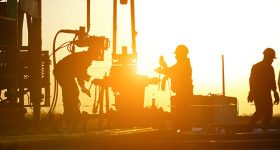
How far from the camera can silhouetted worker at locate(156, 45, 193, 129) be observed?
1344cm

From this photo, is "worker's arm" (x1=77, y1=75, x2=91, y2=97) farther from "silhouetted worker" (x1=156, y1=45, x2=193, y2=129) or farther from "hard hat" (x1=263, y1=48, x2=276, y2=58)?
"hard hat" (x1=263, y1=48, x2=276, y2=58)

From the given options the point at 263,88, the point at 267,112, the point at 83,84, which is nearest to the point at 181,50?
the point at 263,88

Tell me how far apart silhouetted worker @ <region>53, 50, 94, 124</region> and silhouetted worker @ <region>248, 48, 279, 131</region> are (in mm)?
4284

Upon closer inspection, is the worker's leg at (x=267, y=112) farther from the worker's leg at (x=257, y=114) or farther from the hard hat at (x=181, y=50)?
the hard hat at (x=181, y=50)

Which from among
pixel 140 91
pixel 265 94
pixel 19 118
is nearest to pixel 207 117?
pixel 140 91

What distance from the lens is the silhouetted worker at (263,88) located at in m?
15.4

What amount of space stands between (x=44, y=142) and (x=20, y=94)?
882 cm

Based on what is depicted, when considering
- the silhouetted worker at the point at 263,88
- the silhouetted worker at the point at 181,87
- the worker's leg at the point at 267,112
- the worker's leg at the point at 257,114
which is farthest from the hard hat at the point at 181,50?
the worker's leg at the point at 267,112

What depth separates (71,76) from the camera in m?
16.8

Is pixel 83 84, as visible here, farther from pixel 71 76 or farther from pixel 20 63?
pixel 20 63

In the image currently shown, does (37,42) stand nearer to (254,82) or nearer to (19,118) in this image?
(19,118)

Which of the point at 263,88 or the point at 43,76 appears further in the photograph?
the point at 43,76

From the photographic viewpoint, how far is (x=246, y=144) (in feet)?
33.0

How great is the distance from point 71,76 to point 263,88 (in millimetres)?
4982
